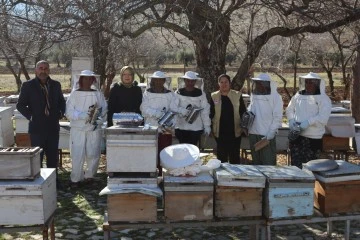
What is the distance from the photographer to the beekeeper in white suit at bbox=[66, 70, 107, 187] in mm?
5797

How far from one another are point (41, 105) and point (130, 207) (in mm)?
2290

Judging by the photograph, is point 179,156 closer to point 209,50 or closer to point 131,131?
point 131,131

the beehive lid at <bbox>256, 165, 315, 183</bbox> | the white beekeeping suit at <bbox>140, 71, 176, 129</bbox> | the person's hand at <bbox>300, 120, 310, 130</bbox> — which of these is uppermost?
the white beekeeping suit at <bbox>140, 71, 176, 129</bbox>

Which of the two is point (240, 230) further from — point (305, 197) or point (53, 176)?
point (53, 176)

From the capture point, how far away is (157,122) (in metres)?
5.63

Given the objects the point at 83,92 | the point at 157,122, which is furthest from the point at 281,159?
the point at 83,92

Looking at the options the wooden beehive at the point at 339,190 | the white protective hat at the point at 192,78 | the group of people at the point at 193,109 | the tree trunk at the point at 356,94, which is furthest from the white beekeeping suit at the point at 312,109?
the tree trunk at the point at 356,94

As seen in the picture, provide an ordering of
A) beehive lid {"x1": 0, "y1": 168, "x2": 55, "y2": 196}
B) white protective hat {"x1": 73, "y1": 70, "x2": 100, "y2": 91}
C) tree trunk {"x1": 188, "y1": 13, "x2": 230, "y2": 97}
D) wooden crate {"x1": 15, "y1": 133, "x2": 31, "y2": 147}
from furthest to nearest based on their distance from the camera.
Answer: wooden crate {"x1": 15, "y1": 133, "x2": 31, "y2": 147}, tree trunk {"x1": 188, "y1": 13, "x2": 230, "y2": 97}, white protective hat {"x1": 73, "y1": 70, "x2": 100, "y2": 91}, beehive lid {"x1": 0, "y1": 168, "x2": 55, "y2": 196}

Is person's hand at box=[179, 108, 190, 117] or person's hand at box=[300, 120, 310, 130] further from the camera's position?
person's hand at box=[179, 108, 190, 117]

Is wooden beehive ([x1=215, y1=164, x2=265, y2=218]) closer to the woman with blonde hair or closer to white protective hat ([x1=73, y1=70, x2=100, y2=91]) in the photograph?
the woman with blonde hair

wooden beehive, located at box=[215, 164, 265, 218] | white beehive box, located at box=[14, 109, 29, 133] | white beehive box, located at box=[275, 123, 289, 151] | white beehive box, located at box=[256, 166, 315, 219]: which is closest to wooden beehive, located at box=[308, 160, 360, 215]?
white beehive box, located at box=[256, 166, 315, 219]

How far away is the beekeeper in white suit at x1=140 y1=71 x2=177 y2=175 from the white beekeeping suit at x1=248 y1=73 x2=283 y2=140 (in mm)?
984

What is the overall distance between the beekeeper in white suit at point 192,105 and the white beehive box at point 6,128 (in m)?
3.04

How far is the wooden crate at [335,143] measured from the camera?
6.89 m
